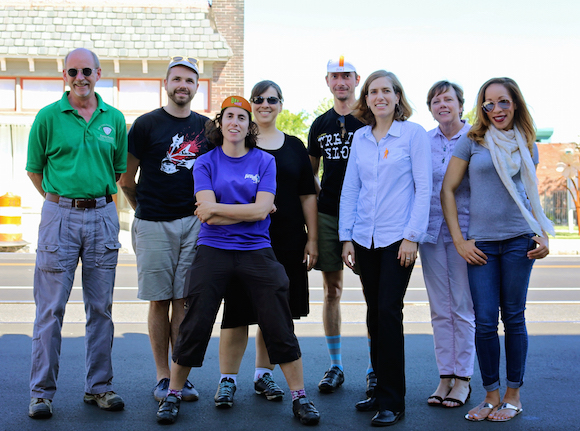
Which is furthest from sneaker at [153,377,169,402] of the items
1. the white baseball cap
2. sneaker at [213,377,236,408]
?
the white baseball cap

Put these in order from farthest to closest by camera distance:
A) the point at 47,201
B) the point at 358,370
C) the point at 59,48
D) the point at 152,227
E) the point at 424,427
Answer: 1. the point at 59,48
2. the point at 358,370
3. the point at 152,227
4. the point at 47,201
5. the point at 424,427

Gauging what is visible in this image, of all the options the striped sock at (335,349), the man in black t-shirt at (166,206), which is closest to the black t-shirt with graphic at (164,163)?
the man in black t-shirt at (166,206)

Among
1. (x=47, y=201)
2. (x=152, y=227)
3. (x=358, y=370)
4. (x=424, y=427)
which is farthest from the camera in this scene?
(x=358, y=370)

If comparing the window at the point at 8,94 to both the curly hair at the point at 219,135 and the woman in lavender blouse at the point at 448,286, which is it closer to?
the curly hair at the point at 219,135

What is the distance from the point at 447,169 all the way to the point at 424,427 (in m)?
1.76

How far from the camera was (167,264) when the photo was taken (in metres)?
4.45

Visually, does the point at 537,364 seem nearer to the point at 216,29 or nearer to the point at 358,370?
the point at 358,370

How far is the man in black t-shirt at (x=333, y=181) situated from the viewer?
4.73 m

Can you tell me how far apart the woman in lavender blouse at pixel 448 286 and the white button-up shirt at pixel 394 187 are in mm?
372

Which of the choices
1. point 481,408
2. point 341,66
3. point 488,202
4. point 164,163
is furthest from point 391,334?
point 341,66

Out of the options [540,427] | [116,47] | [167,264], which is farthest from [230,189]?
[116,47]

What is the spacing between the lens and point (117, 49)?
67.1 feet

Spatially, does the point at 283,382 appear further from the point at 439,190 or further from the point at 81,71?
the point at 81,71

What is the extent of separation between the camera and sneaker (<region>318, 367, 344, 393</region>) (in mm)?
4609
